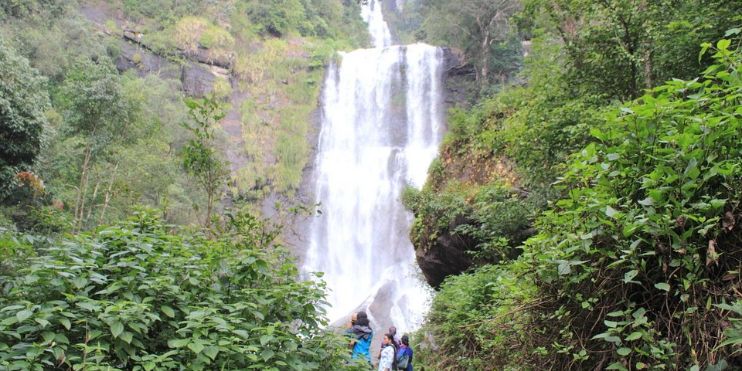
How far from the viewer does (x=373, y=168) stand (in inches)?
1180

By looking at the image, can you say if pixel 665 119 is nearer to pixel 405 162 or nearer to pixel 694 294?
pixel 694 294

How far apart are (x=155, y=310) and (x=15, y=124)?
40.2ft

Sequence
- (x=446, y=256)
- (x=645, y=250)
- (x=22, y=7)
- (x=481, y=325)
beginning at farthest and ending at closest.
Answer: (x=22, y=7) → (x=446, y=256) → (x=481, y=325) → (x=645, y=250)

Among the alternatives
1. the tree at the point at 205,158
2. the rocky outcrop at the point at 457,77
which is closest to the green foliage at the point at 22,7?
the rocky outcrop at the point at 457,77

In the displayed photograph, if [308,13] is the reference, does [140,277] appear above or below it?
below

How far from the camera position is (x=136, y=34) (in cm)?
3328

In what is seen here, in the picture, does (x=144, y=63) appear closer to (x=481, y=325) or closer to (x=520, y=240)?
(x=520, y=240)

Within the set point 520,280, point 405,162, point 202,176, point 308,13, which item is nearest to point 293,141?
point 405,162

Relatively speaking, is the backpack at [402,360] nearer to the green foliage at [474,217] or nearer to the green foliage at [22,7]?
the green foliage at [474,217]

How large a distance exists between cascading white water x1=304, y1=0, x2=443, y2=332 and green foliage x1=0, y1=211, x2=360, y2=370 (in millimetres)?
17436

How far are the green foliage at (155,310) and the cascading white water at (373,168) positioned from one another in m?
17.4

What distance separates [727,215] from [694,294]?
1.28ft

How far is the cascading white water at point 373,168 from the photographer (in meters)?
25.2

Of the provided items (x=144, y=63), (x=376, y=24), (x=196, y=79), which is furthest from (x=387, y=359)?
(x=376, y=24)
